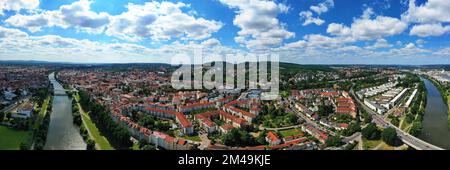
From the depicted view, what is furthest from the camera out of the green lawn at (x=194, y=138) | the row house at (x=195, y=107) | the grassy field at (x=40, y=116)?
the row house at (x=195, y=107)

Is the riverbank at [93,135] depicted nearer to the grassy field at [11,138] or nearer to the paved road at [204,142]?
the grassy field at [11,138]

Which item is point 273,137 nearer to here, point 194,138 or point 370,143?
point 194,138

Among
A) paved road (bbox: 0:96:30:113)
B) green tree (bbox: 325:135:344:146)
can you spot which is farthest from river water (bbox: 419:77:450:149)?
paved road (bbox: 0:96:30:113)

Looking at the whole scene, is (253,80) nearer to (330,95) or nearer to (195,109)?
(330,95)

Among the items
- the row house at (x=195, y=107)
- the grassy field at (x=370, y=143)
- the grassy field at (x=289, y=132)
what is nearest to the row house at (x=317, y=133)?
the grassy field at (x=289, y=132)

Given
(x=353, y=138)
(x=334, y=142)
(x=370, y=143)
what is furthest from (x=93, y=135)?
(x=370, y=143)

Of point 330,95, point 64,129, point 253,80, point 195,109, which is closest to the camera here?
point 64,129

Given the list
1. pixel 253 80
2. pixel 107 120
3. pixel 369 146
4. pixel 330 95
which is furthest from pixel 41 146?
pixel 253 80

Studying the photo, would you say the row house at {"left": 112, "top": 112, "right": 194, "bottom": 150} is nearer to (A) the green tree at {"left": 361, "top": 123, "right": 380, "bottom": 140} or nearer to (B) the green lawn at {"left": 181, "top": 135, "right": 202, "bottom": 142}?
(B) the green lawn at {"left": 181, "top": 135, "right": 202, "bottom": 142}
